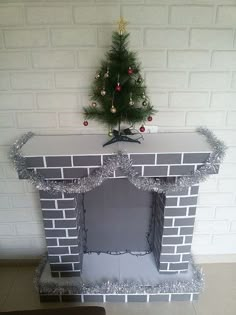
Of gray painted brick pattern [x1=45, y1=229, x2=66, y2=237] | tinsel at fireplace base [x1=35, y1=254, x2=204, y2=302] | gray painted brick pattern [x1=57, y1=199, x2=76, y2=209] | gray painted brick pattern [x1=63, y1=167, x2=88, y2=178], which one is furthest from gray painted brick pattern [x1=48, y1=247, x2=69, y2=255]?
gray painted brick pattern [x1=63, y1=167, x2=88, y2=178]

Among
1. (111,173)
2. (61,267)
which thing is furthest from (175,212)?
(61,267)

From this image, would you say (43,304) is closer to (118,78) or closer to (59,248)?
(59,248)

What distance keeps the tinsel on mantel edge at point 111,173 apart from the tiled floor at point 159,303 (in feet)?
2.71

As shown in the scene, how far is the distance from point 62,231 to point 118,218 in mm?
428

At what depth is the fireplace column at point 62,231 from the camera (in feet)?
5.11

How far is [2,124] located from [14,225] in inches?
30.2

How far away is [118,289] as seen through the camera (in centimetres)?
169

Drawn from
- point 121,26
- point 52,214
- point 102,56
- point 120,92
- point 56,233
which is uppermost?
point 121,26

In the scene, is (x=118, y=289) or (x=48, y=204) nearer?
(x=48, y=204)

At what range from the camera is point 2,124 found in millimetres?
1644

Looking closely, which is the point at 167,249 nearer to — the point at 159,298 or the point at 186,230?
the point at 186,230

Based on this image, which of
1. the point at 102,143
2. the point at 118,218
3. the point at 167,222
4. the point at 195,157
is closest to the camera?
the point at 195,157

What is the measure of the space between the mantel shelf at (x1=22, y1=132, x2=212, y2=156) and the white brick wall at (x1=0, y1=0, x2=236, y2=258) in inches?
2.6

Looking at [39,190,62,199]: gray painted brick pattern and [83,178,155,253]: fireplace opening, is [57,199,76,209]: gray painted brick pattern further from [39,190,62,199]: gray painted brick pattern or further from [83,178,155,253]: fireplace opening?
[83,178,155,253]: fireplace opening
